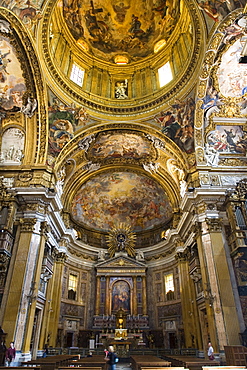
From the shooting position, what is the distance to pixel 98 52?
20.3 m

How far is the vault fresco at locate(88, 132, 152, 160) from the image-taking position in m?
19.6

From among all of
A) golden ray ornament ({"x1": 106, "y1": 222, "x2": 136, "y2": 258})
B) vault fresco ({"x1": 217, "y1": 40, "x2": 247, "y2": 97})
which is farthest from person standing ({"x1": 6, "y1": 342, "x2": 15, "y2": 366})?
vault fresco ({"x1": 217, "y1": 40, "x2": 247, "y2": 97})

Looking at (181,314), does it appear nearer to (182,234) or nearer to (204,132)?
(182,234)

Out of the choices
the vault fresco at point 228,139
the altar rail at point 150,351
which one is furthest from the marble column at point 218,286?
the vault fresco at point 228,139

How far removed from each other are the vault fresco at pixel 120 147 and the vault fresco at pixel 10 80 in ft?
18.9

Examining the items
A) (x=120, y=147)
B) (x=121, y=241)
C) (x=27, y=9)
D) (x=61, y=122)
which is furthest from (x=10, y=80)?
(x=121, y=241)

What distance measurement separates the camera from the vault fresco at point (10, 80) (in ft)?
48.6

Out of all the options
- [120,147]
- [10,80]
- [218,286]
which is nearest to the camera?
[218,286]

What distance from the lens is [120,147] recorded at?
2077 centimetres

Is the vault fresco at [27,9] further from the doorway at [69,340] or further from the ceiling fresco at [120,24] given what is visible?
the doorway at [69,340]

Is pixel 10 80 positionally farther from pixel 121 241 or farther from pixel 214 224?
pixel 121 241

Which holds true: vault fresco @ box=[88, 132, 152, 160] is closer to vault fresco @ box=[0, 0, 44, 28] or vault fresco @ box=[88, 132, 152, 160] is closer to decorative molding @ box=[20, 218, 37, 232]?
decorative molding @ box=[20, 218, 37, 232]

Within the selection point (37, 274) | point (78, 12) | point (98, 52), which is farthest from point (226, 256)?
point (78, 12)

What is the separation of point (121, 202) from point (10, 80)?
13399 mm
